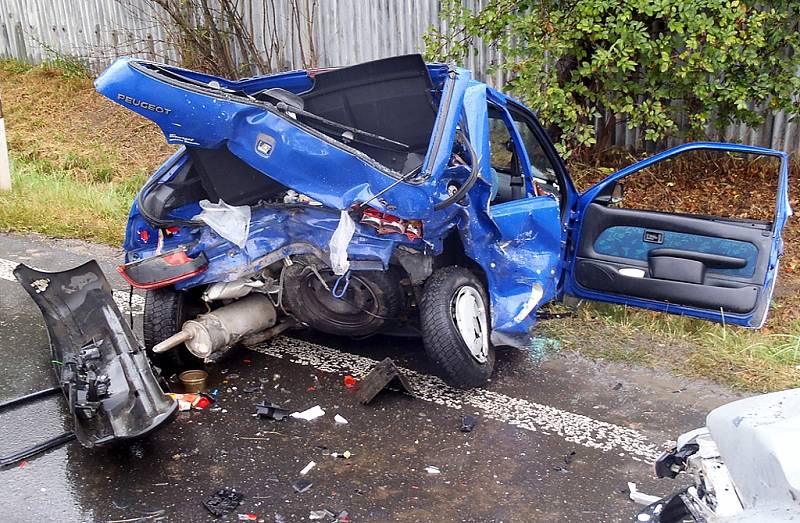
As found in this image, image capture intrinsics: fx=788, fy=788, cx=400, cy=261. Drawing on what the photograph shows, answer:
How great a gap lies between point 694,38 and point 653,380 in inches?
138

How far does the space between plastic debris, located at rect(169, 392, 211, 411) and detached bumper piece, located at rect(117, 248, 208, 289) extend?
64 centimetres

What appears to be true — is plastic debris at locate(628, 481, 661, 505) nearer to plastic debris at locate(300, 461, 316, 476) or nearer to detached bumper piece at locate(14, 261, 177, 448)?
plastic debris at locate(300, 461, 316, 476)

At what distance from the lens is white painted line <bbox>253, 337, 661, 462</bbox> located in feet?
12.9

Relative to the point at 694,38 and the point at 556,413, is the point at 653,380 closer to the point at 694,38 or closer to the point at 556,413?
the point at 556,413

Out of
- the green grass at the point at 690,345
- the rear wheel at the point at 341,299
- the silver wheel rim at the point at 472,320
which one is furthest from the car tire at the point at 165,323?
the green grass at the point at 690,345

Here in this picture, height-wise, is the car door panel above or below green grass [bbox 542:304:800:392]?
above

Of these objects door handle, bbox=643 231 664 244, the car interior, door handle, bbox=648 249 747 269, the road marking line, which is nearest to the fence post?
the road marking line

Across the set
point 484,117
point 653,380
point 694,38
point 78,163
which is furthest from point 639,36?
point 78,163

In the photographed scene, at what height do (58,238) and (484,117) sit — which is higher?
(484,117)

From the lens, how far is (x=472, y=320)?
4.51 metres

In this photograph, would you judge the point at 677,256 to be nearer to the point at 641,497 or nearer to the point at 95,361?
the point at 641,497

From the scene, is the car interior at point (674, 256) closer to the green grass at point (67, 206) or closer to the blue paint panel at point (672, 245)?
the blue paint panel at point (672, 245)

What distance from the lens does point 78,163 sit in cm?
998

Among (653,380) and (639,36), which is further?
(639,36)
